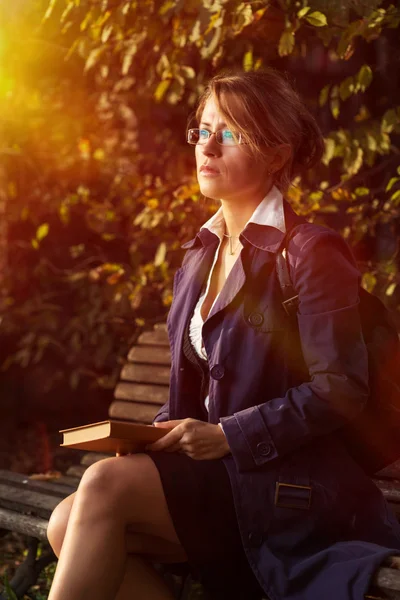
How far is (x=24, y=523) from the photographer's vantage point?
9.67 feet

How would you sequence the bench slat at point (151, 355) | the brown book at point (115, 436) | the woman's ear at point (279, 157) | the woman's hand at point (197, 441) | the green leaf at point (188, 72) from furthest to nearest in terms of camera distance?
the green leaf at point (188, 72)
the bench slat at point (151, 355)
the woman's ear at point (279, 157)
the woman's hand at point (197, 441)
the brown book at point (115, 436)

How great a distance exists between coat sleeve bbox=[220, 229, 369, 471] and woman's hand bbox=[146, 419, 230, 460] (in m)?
0.04

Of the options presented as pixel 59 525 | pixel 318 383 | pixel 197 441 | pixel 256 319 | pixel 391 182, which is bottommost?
pixel 59 525

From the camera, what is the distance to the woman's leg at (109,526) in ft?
6.63

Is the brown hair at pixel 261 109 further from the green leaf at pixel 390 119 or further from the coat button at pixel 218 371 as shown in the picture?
the green leaf at pixel 390 119

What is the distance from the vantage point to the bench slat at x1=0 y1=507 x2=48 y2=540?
288 centimetres

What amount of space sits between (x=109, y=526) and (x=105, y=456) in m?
1.42

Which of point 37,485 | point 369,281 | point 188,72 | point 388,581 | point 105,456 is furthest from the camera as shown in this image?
point 188,72

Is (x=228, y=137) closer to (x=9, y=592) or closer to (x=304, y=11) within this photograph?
(x=304, y=11)

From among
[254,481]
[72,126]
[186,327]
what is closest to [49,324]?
[72,126]

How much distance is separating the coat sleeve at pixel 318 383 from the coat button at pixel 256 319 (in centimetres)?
12

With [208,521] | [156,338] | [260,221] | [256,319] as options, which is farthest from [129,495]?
[156,338]

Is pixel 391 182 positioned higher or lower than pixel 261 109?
lower

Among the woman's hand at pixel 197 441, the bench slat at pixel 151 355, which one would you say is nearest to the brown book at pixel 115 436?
the woman's hand at pixel 197 441
